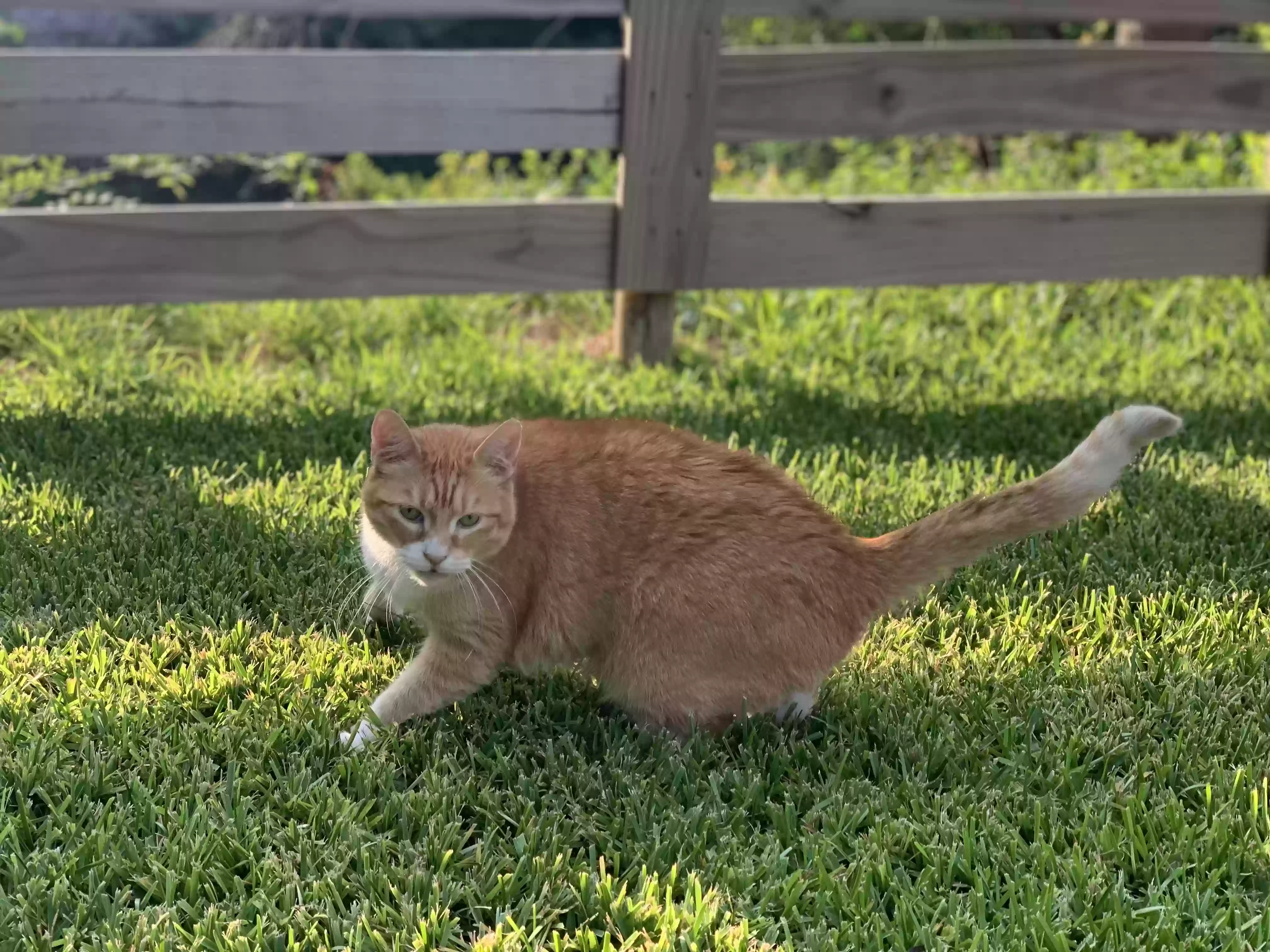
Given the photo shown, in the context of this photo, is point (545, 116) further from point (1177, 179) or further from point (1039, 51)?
point (1177, 179)

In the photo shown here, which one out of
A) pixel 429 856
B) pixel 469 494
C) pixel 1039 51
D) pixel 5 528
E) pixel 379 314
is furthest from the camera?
pixel 379 314

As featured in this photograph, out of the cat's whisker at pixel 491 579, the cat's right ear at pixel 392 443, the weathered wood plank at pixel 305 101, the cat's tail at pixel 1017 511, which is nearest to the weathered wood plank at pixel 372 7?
the weathered wood plank at pixel 305 101

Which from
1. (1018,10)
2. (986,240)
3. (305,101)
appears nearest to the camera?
(305,101)

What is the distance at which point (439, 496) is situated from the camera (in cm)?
247

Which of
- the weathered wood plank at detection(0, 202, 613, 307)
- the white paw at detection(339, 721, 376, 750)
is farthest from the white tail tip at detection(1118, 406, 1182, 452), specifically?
the weathered wood plank at detection(0, 202, 613, 307)

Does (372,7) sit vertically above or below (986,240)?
above

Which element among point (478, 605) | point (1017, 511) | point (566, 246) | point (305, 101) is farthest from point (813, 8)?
point (478, 605)

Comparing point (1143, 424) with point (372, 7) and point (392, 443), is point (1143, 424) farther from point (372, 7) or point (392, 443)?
point (372, 7)

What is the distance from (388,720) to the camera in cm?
256

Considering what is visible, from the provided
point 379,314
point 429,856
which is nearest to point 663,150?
Answer: point 379,314

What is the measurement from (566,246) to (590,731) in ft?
8.09

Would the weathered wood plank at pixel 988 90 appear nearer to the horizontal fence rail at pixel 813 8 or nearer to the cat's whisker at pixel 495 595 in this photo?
the horizontal fence rail at pixel 813 8

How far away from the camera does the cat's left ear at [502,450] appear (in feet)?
8.21

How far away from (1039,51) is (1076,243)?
779mm
